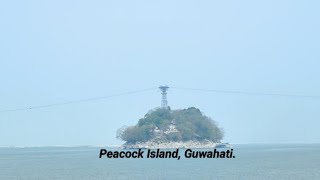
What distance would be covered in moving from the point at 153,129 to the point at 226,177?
350 ft

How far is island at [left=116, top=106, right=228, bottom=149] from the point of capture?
162 m

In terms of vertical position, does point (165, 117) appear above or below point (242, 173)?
above

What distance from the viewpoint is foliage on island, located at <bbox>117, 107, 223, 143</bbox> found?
163250 mm

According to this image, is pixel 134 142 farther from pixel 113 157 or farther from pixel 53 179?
pixel 53 179

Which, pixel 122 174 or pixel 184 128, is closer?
pixel 122 174

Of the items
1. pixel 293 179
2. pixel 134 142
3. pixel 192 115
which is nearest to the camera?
pixel 293 179

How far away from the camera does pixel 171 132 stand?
540ft

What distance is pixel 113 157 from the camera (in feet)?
385

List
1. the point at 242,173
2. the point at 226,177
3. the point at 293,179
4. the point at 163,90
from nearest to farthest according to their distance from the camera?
1. the point at 293,179
2. the point at 226,177
3. the point at 242,173
4. the point at 163,90

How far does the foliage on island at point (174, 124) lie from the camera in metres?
163

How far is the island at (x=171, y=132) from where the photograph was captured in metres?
162

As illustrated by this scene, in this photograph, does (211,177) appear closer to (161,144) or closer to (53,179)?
(53,179)

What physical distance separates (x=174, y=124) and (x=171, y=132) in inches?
183

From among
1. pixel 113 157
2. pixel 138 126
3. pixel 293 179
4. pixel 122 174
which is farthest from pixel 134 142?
pixel 293 179
